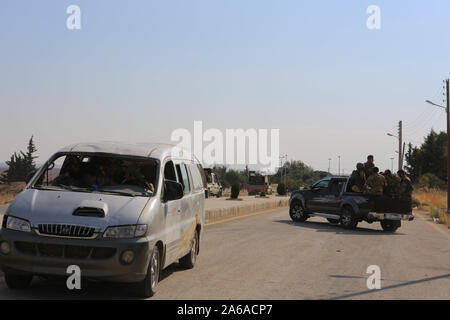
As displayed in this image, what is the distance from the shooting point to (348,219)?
22.8 m

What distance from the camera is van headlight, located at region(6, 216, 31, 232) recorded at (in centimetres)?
780

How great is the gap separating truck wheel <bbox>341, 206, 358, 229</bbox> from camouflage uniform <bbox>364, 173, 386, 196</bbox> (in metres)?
1.02

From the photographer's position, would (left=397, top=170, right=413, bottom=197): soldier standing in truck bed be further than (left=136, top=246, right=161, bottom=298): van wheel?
Yes

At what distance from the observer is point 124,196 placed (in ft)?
27.6

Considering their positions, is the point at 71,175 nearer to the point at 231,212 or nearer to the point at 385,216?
the point at 385,216

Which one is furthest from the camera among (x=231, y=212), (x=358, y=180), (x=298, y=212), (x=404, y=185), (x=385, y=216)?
(x=231, y=212)

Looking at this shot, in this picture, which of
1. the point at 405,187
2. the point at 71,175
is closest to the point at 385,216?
the point at 405,187

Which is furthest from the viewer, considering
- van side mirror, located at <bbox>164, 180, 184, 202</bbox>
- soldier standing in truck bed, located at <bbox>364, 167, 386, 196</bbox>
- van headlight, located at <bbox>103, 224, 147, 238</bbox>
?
soldier standing in truck bed, located at <bbox>364, 167, 386, 196</bbox>

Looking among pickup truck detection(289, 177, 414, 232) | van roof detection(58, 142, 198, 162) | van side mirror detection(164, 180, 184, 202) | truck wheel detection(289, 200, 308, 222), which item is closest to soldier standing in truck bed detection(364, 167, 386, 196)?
pickup truck detection(289, 177, 414, 232)

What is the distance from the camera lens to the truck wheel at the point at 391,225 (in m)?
22.5

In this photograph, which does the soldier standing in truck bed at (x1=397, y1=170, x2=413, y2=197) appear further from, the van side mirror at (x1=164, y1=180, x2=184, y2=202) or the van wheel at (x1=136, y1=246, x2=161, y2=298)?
the van wheel at (x1=136, y1=246, x2=161, y2=298)

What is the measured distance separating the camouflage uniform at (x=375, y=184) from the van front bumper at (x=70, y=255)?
15.4 metres

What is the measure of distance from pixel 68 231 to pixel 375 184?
52.3 feet
